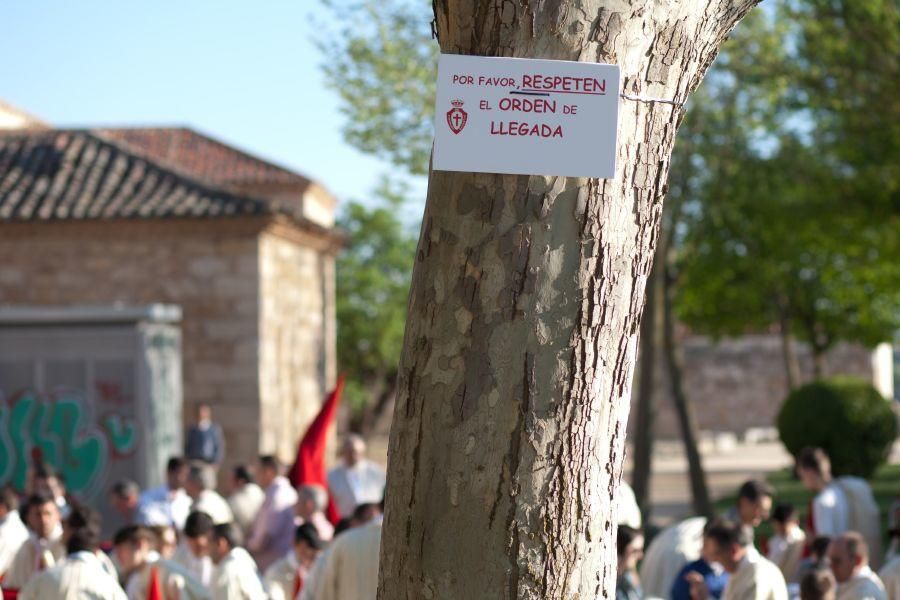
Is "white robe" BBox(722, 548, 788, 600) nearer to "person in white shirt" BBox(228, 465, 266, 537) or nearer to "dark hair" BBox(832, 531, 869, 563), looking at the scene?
"dark hair" BBox(832, 531, 869, 563)

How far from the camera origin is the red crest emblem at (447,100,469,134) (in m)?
2.94

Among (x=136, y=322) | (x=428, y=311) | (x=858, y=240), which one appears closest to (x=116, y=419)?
(x=136, y=322)

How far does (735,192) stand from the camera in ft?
75.8

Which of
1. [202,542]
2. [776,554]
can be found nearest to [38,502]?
[202,542]

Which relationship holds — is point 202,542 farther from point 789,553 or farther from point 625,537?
point 789,553

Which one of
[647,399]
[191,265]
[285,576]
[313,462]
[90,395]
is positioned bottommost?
[285,576]

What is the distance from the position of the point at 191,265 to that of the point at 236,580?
13758 mm

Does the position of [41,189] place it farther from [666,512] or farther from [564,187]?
[564,187]

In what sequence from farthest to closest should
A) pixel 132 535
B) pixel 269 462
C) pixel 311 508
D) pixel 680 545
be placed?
pixel 269 462
pixel 311 508
pixel 680 545
pixel 132 535

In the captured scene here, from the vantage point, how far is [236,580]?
24.4 feet

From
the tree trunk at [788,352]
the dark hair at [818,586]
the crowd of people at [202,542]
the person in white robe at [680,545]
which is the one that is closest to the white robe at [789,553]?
the person in white robe at [680,545]

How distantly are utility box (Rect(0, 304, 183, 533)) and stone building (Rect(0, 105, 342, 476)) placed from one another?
295cm

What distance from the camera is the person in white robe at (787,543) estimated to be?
28.5 ft

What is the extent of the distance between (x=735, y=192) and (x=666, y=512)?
212 inches
